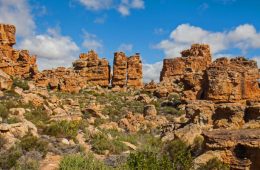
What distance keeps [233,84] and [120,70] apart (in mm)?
27897

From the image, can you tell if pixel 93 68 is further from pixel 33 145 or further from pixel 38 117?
pixel 33 145

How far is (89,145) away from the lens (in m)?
13.0

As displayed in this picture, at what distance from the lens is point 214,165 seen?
29.4 ft

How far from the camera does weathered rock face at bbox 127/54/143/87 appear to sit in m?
49.0

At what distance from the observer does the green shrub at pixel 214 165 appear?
8916mm

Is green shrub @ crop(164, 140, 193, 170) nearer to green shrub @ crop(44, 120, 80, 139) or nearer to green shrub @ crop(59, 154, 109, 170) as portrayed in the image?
green shrub @ crop(59, 154, 109, 170)

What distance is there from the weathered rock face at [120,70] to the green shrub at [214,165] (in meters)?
39.8

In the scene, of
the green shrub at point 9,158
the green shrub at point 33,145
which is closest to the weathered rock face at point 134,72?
the green shrub at point 33,145

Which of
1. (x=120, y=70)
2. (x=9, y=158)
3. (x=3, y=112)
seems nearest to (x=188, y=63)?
(x=120, y=70)

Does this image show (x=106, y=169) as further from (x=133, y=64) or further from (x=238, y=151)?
(x=133, y=64)

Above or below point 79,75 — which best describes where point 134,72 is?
above

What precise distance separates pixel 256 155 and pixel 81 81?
34621 mm

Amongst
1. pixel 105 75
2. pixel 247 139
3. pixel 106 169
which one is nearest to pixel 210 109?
pixel 247 139

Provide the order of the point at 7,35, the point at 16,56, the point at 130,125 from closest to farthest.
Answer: the point at 130,125 → the point at 7,35 → the point at 16,56
